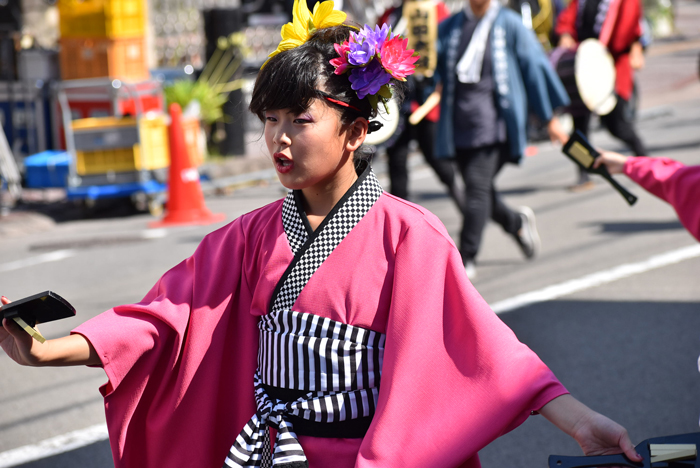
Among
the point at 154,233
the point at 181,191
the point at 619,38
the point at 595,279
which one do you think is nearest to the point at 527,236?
the point at 595,279

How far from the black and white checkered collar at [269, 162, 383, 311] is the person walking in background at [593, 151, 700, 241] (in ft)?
3.11

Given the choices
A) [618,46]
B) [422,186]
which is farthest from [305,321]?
[422,186]

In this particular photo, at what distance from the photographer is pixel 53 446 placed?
368 centimetres

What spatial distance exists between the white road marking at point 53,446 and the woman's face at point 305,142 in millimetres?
2178

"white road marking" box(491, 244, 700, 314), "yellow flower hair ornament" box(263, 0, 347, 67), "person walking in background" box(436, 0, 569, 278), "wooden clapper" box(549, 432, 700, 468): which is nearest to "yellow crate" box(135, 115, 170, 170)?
"person walking in background" box(436, 0, 569, 278)

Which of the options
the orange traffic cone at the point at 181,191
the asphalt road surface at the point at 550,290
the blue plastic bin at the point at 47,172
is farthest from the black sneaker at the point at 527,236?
the blue plastic bin at the point at 47,172

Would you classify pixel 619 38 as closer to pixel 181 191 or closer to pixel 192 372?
→ pixel 181 191

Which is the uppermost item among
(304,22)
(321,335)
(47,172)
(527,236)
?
(304,22)

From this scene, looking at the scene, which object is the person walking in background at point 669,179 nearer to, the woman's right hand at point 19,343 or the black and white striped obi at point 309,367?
Answer: the black and white striped obi at point 309,367

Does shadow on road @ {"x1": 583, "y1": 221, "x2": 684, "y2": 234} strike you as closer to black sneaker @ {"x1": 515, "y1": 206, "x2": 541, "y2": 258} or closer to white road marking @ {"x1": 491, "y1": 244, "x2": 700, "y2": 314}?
white road marking @ {"x1": 491, "y1": 244, "x2": 700, "y2": 314}

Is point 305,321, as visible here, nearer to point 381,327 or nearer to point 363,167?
point 381,327

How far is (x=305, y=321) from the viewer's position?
2002 mm

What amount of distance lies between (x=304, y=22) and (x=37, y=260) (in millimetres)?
5764

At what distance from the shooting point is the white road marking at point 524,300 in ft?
11.9
